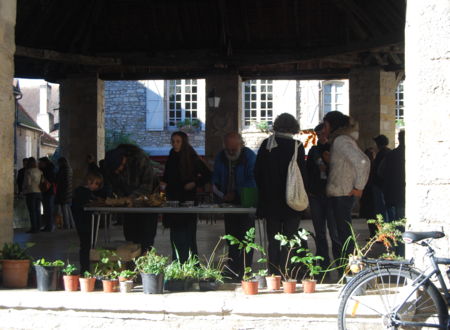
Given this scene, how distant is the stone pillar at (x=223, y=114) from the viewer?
45.0ft

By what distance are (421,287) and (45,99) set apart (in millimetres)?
37305

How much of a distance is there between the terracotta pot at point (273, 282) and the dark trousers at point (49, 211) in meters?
7.72

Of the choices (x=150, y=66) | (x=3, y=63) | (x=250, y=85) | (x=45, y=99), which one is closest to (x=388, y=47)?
(x=150, y=66)

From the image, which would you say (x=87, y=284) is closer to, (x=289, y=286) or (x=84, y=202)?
(x=84, y=202)

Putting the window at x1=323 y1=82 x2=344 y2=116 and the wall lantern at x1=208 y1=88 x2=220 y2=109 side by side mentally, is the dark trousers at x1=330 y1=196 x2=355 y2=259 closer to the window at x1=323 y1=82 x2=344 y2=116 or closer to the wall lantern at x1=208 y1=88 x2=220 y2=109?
the wall lantern at x1=208 y1=88 x2=220 y2=109

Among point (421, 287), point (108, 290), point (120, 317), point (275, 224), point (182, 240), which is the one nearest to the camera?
point (421, 287)

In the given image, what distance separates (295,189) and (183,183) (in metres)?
1.56

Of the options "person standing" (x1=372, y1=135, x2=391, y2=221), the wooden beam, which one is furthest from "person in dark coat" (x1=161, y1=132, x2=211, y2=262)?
the wooden beam

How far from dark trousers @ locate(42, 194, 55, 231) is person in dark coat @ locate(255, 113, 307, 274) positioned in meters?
7.21

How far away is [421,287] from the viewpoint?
4.02 metres

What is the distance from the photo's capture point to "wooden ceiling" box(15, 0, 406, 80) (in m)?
12.2

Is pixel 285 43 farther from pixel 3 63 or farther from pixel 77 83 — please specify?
pixel 3 63

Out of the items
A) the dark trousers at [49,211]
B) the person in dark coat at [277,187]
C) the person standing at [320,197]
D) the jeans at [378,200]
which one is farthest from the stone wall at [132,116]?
the person in dark coat at [277,187]

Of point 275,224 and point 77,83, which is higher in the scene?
point 77,83
